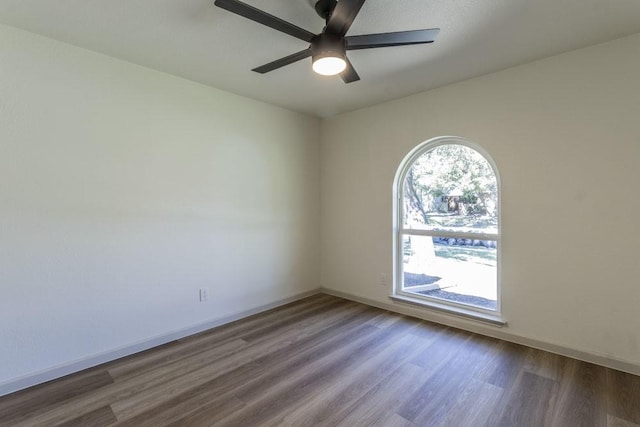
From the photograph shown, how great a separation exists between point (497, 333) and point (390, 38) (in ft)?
8.66

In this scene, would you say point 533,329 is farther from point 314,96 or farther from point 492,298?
point 314,96

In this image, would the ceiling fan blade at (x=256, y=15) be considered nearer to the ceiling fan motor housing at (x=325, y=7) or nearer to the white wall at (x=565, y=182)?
the ceiling fan motor housing at (x=325, y=7)

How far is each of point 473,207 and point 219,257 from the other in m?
2.63

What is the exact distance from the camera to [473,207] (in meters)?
2.97

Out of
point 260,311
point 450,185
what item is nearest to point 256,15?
point 450,185

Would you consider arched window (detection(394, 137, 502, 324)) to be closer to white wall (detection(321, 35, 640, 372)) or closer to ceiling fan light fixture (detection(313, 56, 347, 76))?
white wall (detection(321, 35, 640, 372))

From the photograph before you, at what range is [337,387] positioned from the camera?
2.03 meters

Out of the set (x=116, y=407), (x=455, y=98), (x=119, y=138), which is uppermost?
(x=455, y=98)

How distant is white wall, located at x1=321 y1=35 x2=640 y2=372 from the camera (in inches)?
85.8

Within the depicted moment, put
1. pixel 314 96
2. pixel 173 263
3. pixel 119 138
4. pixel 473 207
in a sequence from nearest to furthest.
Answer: pixel 119 138 < pixel 173 263 < pixel 473 207 < pixel 314 96

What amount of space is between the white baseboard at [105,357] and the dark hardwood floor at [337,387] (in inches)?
2.4

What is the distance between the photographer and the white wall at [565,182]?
7.15 feet

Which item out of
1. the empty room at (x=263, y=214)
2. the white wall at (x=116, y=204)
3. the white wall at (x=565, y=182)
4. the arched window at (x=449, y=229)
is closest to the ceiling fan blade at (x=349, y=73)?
the empty room at (x=263, y=214)

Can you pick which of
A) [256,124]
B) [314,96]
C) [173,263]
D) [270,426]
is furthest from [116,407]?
[314,96]
